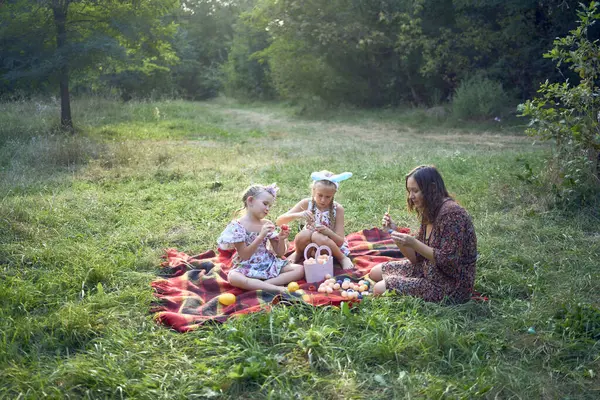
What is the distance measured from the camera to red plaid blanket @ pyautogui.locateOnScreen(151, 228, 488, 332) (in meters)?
3.96

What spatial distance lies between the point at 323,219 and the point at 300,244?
0.33 metres

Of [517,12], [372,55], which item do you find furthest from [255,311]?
[372,55]

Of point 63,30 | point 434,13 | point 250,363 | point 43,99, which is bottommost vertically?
point 250,363

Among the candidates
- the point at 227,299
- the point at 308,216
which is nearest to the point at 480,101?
the point at 308,216

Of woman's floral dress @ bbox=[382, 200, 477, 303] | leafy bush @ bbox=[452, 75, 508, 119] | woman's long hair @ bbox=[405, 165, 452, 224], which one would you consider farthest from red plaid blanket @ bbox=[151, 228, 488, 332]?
leafy bush @ bbox=[452, 75, 508, 119]

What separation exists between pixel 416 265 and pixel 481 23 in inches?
615

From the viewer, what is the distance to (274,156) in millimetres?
10758

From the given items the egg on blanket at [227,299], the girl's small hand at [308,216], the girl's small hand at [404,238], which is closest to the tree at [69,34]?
the girl's small hand at [308,216]

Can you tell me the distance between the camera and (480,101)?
1598 centimetres

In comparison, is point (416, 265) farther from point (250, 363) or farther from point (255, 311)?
point (250, 363)

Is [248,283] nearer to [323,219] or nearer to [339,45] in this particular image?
[323,219]

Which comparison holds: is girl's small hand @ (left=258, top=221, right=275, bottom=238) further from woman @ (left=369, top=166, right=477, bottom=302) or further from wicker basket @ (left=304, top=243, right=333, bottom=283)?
woman @ (left=369, top=166, right=477, bottom=302)

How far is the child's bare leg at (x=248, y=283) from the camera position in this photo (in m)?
4.49

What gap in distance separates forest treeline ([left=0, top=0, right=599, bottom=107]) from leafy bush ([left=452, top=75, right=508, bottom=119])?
104 millimetres
